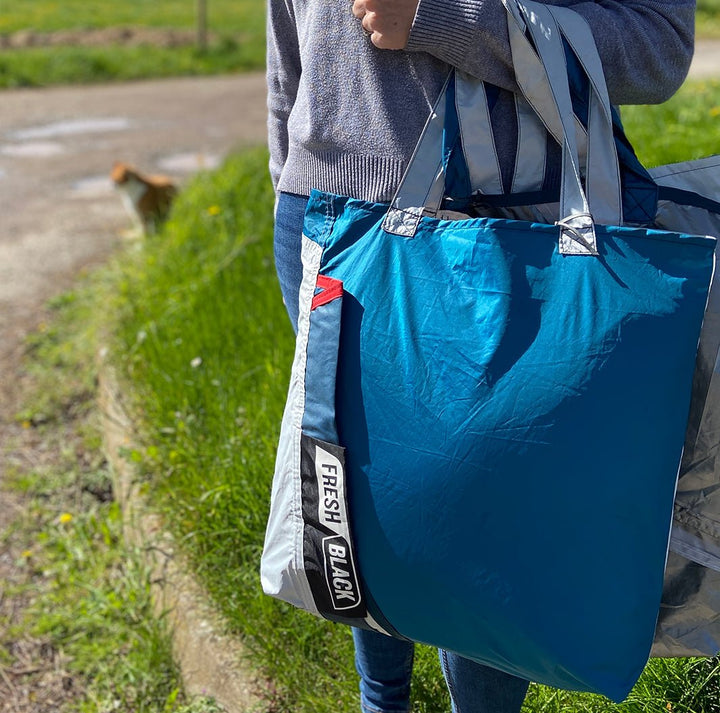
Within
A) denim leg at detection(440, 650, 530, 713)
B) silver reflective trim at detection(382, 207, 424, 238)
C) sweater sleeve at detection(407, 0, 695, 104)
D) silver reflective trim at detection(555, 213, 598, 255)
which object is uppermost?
sweater sleeve at detection(407, 0, 695, 104)

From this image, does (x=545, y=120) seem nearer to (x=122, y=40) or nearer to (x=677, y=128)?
(x=677, y=128)

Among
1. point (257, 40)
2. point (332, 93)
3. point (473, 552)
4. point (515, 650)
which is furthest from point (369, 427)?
point (257, 40)

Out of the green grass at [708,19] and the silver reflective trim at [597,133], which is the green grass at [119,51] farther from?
the silver reflective trim at [597,133]

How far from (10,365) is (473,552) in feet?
11.9

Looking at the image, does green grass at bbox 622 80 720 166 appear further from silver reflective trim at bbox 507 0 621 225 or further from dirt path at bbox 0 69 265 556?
dirt path at bbox 0 69 265 556

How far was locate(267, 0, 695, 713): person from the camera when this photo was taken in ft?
4.25

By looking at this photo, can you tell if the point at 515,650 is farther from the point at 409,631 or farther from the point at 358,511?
the point at 358,511

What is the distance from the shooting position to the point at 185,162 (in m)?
7.86

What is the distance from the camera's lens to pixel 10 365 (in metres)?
4.44

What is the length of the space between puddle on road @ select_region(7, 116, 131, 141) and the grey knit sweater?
8.15 metres

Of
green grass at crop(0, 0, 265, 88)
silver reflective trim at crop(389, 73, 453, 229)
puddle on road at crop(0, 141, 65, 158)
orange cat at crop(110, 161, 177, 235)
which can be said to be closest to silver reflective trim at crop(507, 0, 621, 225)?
silver reflective trim at crop(389, 73, 453, 229)

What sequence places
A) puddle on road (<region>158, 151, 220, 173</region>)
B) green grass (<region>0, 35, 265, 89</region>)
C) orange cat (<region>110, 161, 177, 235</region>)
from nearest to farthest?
1. orange cat (<region>110, 161, 177, 235</region>)
2. puddle on road (<region>158, 151, 220, 173</region>)
3. green grass (<region>0, 35, 265, 89</region>)

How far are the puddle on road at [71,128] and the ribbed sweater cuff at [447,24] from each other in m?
8.31

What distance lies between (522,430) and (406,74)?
1.70ft
